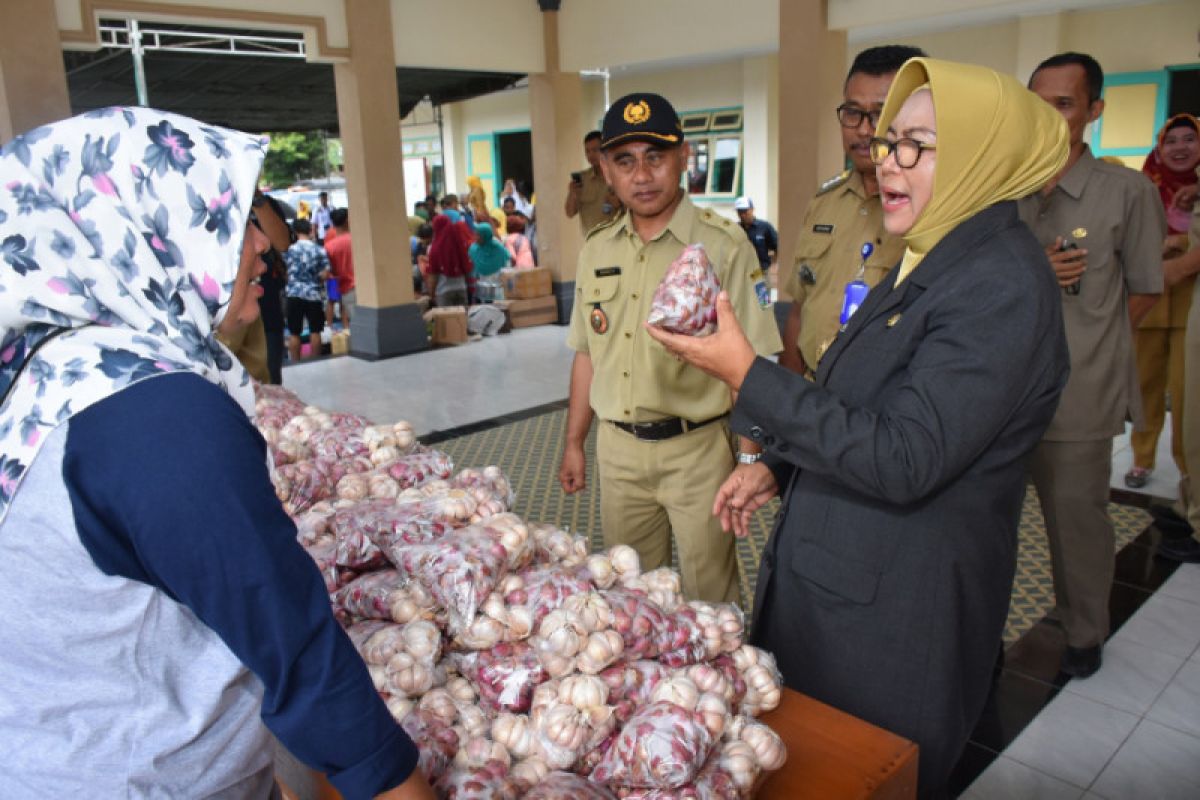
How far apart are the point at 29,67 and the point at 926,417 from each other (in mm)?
7152

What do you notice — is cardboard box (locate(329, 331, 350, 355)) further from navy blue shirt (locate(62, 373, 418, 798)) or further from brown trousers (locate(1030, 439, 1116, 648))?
navy blue shirt (locate(62, 373, 418, 798))

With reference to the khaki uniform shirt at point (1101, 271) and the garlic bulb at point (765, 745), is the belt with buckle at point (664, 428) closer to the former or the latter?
the khaki uniform shirt at point (1101, 271)

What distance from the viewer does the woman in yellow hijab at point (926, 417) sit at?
122 cm

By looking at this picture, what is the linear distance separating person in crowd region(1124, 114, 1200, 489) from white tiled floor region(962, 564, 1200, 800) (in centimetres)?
146

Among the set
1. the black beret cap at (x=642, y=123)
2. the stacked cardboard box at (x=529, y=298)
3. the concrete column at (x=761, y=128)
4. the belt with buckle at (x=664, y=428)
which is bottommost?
the stacked cardboard box at (x=529, y=298)

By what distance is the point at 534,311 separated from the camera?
991cm

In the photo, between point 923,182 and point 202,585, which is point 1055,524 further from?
point 202,585

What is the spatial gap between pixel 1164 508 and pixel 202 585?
448 cm

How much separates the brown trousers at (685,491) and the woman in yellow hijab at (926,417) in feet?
2.82

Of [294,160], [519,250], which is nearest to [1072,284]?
[519,250]

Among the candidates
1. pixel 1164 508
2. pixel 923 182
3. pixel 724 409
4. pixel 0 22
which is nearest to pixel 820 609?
pixel 923 182

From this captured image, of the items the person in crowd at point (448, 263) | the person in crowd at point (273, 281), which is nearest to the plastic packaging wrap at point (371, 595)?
the person in crowd at point (273, 281)

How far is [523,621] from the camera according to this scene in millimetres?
1379

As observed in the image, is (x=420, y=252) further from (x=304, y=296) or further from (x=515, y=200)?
(x=515, y=200)
